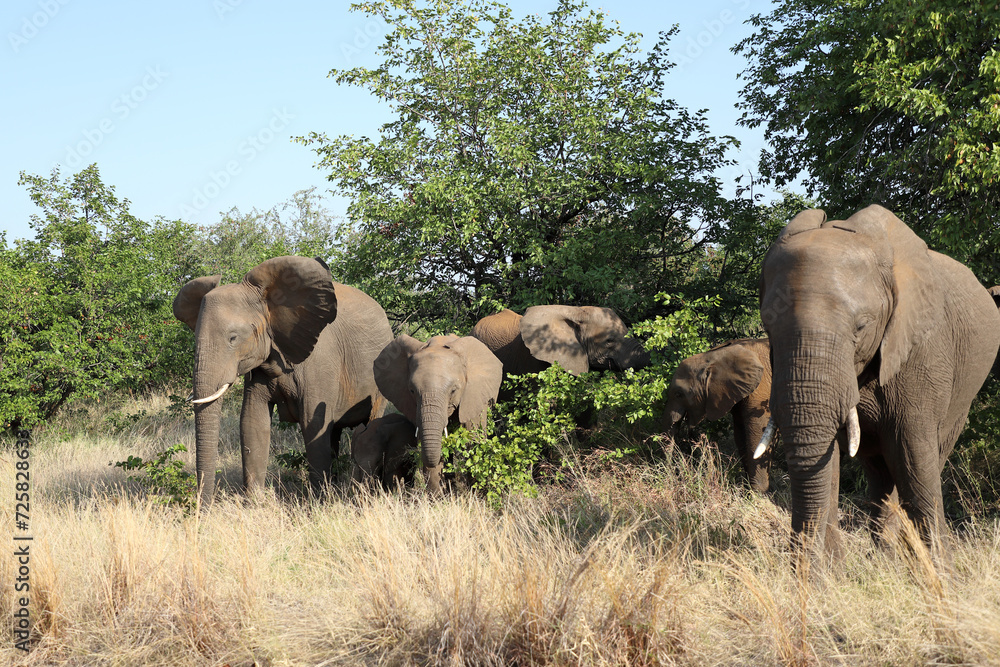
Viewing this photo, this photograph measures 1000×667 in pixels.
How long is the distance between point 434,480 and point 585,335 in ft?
11.0

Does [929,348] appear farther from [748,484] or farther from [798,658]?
[748,484]

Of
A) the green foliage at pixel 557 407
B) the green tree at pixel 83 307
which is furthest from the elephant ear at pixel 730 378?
the green tree at pixel 83 307

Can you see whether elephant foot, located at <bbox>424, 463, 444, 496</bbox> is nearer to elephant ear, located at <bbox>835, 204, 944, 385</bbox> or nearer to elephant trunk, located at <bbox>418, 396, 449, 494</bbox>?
elephant trunk, located at <bbox>418, 396, 449, 494</bbox>

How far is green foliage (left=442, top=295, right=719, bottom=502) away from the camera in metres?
8.47

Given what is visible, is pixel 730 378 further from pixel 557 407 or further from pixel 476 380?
pixel 476 380

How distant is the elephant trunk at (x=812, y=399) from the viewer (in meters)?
4.82

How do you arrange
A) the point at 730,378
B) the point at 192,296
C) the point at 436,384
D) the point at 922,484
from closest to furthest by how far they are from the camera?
1. the point at 922,484
2. the point at 436,384
3. the point at 730,378
4. the point at 192,296

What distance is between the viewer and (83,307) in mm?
14727

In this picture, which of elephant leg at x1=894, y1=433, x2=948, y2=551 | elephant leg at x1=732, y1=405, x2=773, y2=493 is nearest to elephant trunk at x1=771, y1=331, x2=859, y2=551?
elephant leg at x1=894, y1=433, x2=948, y2=551

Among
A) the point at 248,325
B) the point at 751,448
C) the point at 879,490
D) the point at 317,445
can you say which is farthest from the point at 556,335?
the point at 879,490

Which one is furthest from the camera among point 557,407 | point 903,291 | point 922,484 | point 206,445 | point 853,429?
point 557,407

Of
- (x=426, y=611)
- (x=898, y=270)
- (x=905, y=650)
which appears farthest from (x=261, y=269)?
(x=905, y=650)

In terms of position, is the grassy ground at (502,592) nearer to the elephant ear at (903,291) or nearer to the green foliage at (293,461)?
the elephant ear at (903,291)

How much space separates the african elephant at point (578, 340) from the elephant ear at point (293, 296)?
8.89 ft
